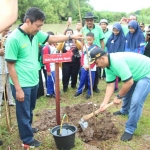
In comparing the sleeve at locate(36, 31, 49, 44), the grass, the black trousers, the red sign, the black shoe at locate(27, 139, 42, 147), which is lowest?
the grass

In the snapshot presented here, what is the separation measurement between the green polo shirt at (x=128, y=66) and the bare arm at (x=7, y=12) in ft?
8.55

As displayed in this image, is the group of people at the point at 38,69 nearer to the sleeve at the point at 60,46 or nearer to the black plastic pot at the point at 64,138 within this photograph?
the black plastic pot at the point at 64,138

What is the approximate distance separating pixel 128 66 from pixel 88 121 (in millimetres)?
1412

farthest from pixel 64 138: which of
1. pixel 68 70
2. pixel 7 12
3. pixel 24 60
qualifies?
pixel 68 70

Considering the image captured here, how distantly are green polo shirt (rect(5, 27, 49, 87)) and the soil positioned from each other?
4.21ft

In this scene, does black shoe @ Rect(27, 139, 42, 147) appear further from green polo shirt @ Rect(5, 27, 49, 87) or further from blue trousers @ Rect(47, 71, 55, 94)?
blue trousers @ Rect(47, 71, 55, 94)

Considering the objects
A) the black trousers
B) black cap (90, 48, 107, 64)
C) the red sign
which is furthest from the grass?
the black trousers

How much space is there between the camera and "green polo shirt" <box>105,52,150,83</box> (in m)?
3.46

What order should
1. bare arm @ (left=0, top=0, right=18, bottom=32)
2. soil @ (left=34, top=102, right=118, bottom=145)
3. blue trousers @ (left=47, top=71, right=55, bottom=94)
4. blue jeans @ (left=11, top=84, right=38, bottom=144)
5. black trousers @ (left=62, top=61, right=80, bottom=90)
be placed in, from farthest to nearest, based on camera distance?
black trousers @ (left=62, top=61, right=80, bottom=90) < blue trousers @ (left=47, top=71, right=55, bottom=94) < soil @ (left=34, top=102, right=118, bottom=145) < blue jeans @ (left=11, top=84, right=38, bottom=144) < bare arm @ (left=0, top=0, right=18, bottom=32)

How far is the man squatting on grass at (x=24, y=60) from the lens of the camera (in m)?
3.02

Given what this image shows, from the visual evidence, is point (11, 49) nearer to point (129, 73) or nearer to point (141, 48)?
point (129, 73)

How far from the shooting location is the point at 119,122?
450cm

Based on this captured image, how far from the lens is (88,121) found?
4402 mm

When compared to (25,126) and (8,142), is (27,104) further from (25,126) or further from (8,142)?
(8,142)
